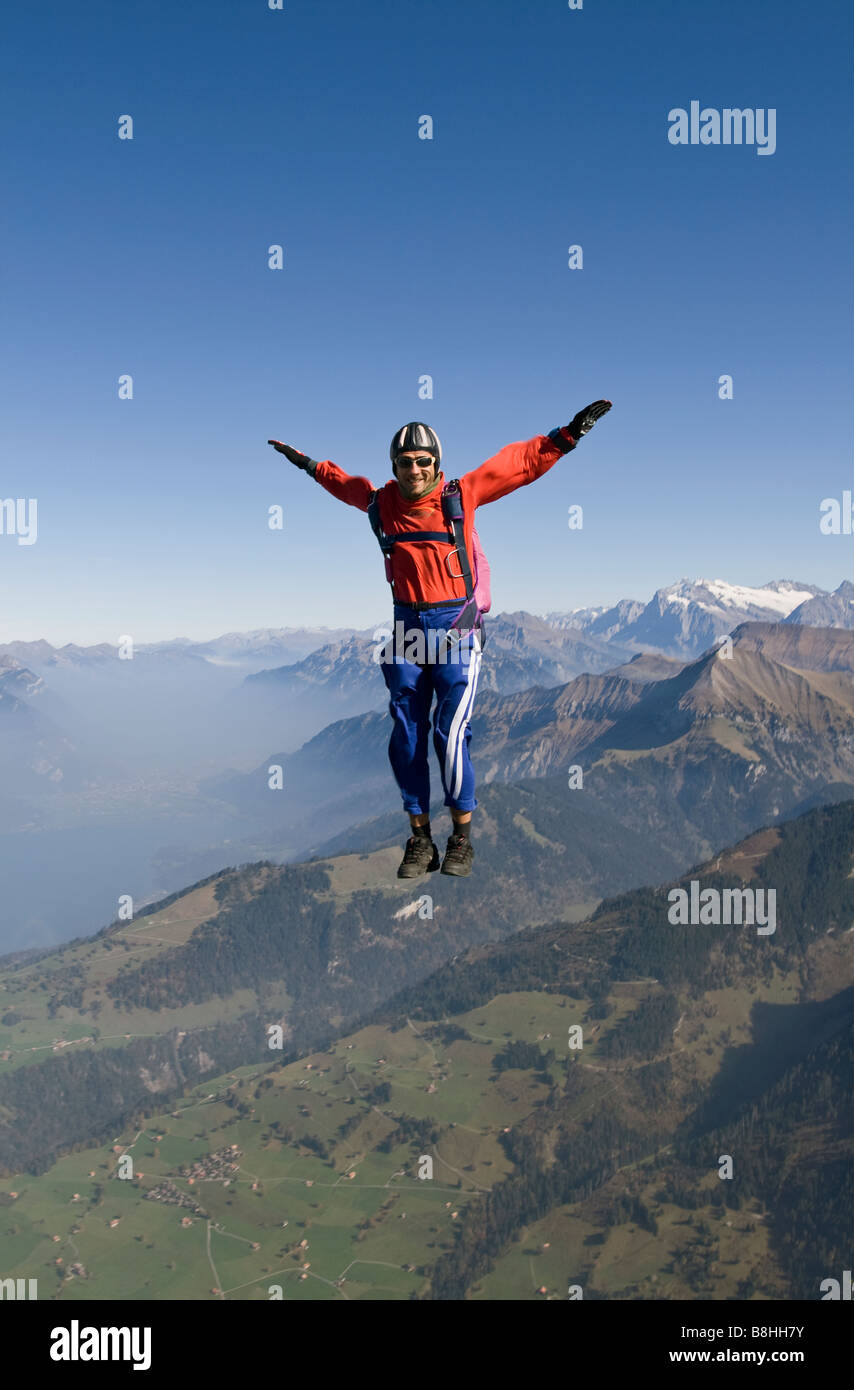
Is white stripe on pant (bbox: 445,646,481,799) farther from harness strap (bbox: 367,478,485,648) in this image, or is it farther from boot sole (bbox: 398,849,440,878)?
boot sole (bbox: 398,849,440,878)

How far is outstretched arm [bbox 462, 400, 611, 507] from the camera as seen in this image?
1284cm

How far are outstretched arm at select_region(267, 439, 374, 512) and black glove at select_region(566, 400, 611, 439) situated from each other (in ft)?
11.6

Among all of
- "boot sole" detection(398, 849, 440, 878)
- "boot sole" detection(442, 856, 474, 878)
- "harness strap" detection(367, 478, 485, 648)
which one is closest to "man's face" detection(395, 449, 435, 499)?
"harness strap" detection(367, 478, 485, 648)

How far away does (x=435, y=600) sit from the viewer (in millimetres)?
12945

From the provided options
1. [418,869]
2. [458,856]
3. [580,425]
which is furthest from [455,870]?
[580,425]

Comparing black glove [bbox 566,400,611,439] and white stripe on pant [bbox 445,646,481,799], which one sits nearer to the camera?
black glove [bbox 566,400,611,439]

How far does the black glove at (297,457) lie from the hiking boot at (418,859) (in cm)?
660

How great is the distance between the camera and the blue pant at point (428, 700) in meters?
13.0

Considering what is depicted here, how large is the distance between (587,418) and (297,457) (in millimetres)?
5027

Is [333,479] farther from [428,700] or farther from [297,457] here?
[428,700]
